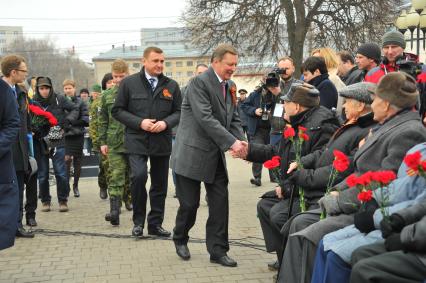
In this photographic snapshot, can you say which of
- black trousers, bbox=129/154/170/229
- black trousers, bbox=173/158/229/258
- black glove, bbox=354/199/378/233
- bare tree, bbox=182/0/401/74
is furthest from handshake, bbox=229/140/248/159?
bare tree, bbox=182/0/401/74

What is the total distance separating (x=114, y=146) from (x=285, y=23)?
1960 centimetres

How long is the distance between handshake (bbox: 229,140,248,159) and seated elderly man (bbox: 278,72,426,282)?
1.21 m

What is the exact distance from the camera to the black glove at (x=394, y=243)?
9.66 ft

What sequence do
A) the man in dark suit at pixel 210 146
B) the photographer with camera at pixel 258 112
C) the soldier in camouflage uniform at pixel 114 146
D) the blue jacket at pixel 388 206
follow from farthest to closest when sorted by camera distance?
1. the photographer with camera at pixel 258 112
2. the soldier in camouflage uniform at pixel 114 146
3. the man in dark suit at pixel 210 146
4. the blue jacket at pixel 388 206

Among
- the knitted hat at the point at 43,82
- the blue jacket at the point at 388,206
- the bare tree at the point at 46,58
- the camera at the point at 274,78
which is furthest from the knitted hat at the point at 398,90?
the bare tree at the point at 46,58

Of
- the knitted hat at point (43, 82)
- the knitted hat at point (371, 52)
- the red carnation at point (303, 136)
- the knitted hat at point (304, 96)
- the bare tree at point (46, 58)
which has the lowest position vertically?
the bare tree at point (46, 58)

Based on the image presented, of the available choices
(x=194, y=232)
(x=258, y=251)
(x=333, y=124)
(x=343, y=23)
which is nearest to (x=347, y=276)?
(x=333, y=124)

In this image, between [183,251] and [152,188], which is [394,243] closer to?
[183,251]

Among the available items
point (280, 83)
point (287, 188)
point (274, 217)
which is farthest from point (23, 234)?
point (280, 83)

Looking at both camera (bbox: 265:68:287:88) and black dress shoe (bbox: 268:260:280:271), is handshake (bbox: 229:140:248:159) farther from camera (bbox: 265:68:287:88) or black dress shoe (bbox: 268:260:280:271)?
camera (bbox: 265:68:287:88)

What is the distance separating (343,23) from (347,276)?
21620 millimetres

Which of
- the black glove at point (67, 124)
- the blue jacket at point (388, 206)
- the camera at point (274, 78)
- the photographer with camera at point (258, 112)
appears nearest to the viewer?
the blue jacket at point (388, 206)

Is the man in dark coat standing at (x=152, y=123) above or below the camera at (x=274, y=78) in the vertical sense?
below

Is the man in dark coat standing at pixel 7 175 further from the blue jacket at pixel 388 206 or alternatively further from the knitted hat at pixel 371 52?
the knitted hat at pixel 371 52
